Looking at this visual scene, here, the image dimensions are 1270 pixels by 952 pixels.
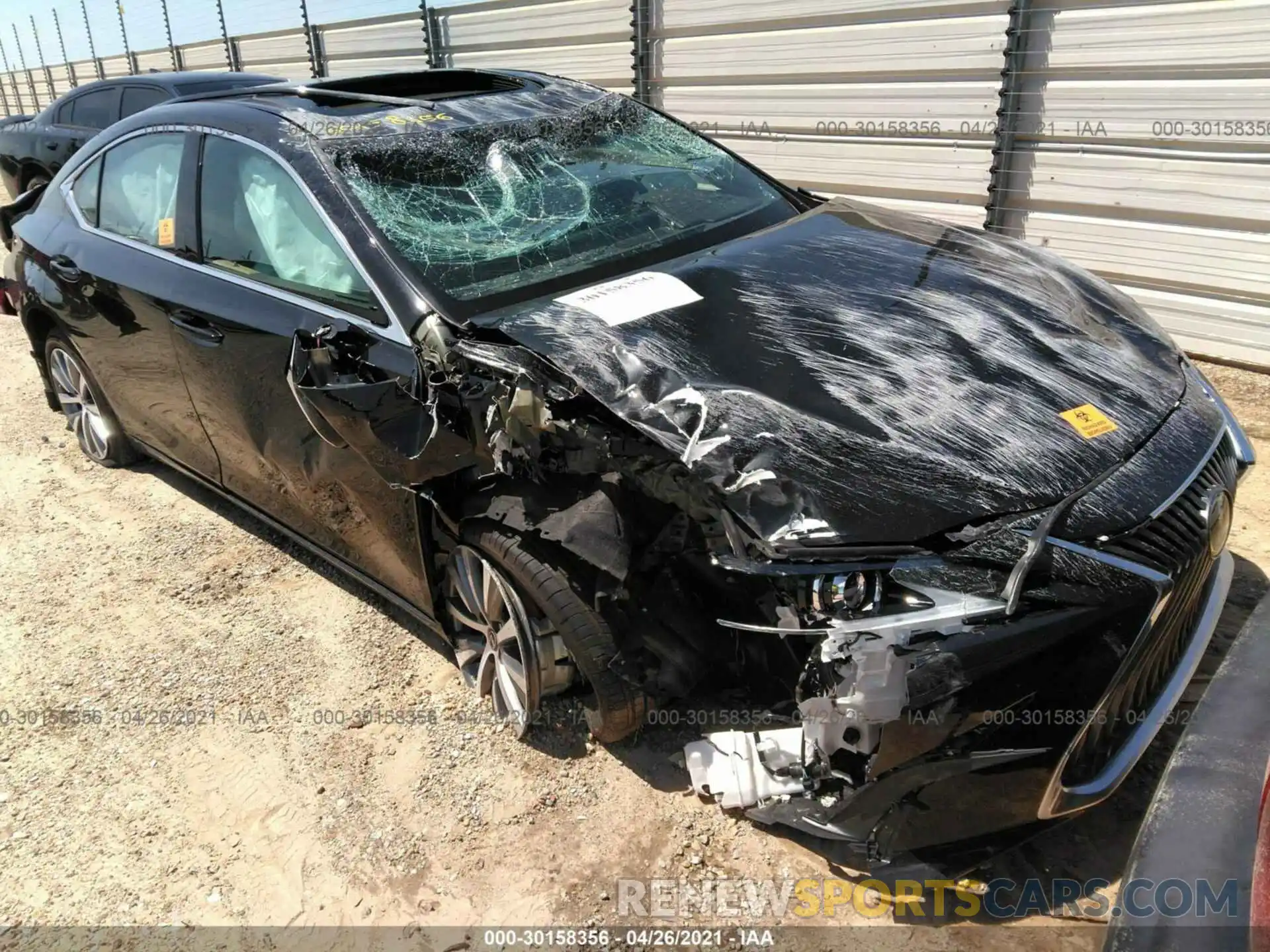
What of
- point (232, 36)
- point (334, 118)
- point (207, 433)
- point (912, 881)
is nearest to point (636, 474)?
point (912, 881)

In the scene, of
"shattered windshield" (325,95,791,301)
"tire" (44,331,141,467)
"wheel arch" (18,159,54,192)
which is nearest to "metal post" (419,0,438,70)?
"wheel arch" (18,159,54,192)

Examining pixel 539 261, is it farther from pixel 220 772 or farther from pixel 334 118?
pixel 220 772

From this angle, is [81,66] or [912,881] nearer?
[912,881]

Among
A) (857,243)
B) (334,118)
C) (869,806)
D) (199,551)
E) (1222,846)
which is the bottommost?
(199,551)

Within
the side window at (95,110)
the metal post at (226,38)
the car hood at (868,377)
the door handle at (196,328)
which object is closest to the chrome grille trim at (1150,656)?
the car hood at (868,377)

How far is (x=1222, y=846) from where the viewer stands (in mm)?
1605

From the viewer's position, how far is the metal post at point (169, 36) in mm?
17812

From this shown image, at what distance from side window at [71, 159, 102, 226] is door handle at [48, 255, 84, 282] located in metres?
0.20

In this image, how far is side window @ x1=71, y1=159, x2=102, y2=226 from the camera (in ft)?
12.9

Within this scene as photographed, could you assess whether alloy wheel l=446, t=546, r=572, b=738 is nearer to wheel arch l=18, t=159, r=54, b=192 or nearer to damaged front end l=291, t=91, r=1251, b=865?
damaged front end l=291, t=91, r=1251, b=865

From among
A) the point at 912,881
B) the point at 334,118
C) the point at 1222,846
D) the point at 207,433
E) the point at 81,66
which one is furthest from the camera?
the point at 81,66

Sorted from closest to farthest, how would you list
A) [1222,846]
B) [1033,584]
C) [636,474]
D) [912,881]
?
1. [1222,846]
2. [1033,584]
3. [912,881]
4. [636,474]

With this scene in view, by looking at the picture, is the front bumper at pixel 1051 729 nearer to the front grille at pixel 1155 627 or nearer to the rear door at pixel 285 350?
the front grille at pixel 1155 627

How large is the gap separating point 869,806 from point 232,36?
17464 millimetres
